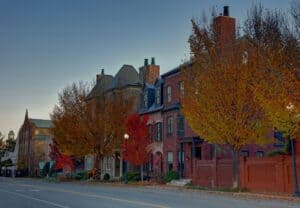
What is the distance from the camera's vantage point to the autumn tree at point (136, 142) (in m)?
42.5

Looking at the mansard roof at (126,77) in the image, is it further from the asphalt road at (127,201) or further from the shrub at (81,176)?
the asphalt road at (127,201)

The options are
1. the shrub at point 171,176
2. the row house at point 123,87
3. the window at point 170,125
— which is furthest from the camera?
the row house at point 123,87

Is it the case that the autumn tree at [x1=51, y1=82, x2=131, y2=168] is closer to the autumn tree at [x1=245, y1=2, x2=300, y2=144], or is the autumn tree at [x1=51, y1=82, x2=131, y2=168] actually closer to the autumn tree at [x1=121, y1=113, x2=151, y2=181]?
the autumn tree at [x1=121, y1=113, x2=151, y2=181]

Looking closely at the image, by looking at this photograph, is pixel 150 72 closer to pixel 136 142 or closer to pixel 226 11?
pixel 136 142

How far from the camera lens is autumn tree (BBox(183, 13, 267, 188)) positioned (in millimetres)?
27203

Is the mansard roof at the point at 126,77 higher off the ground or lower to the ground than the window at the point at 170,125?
higher

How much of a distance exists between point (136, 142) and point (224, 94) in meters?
17.4

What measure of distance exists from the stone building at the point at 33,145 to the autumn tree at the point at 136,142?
161 feet

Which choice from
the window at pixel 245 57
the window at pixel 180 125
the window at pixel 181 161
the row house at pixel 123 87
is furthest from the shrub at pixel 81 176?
the window at pixel 245 57

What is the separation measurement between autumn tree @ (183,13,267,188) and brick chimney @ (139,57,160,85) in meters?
26.7

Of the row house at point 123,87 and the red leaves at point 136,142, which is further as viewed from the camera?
the row house at point 123,87

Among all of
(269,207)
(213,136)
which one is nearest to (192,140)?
(213,136)

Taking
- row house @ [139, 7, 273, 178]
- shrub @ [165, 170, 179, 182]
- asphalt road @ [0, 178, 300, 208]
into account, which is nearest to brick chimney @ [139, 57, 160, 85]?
row house @ [139, 7, 273, 178]

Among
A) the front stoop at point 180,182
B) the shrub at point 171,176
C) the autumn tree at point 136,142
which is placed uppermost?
the autumn tree at point 136,142
